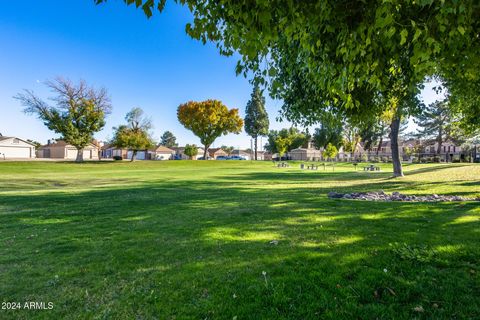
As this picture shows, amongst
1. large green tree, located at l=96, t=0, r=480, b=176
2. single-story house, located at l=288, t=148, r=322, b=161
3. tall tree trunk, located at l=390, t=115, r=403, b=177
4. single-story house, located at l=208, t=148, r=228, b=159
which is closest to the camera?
large green tree, located at l=96, t=0, r=480, b=176

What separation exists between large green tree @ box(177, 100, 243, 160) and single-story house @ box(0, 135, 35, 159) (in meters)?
36.2

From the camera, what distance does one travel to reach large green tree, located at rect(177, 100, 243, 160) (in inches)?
2537

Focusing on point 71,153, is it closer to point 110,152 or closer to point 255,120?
point 110,152

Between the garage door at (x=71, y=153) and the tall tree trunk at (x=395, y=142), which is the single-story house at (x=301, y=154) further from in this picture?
the tall tree trunk at (x=395, y=142)

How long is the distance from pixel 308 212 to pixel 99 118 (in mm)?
51651

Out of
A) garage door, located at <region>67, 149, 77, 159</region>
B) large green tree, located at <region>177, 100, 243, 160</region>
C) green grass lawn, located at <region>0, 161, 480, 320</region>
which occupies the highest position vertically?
large green tree, located at <region>177, 100, 243, 160</region>

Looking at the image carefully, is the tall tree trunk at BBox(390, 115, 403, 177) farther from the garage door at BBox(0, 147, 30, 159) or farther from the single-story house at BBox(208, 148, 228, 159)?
the single-story house at BBox(208, 148, 228, 159)

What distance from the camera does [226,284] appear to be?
3525mm

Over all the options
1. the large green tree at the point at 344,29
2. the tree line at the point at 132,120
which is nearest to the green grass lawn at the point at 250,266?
the large green tree at the point at 344,29

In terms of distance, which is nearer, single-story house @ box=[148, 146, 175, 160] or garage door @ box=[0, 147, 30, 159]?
garage door @ box=[0, 147, 30, 159]

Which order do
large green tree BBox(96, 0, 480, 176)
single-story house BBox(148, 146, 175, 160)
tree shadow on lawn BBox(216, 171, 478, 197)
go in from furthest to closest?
single-story house BBox(148, 146, 175, 160) < tree shadow on lawn BBox(216, 171, 478, 197) < large green tree BBox(96, 0, 480, 176)

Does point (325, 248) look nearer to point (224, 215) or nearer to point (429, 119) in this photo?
point (224, 215)

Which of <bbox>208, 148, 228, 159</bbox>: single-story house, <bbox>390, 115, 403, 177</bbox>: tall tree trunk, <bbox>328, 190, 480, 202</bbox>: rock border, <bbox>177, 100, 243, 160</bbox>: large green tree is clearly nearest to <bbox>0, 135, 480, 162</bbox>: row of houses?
<bbox>208, 148, 228, 159</bbox>: single-story house

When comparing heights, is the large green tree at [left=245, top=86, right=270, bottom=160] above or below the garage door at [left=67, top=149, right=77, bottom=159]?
above
